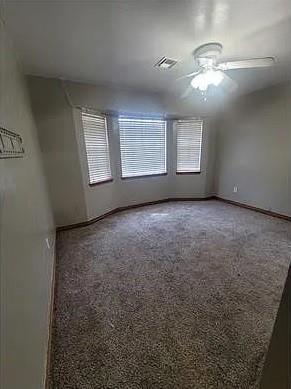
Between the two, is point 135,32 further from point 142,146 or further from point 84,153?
point 142,146

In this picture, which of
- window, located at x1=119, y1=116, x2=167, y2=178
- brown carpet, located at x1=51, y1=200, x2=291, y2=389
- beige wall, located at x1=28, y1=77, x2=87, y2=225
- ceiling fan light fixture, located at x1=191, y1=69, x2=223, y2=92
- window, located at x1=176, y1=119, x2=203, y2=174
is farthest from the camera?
window, located at x1=176, y1=119, x2=203, y2=174

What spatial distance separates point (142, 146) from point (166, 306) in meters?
3.30

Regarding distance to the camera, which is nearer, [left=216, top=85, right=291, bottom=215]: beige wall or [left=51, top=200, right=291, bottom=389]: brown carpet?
[left=51, top=200, right=291, bottom=389]: brown carpet

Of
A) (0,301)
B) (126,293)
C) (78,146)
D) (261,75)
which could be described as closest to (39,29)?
(78,146)

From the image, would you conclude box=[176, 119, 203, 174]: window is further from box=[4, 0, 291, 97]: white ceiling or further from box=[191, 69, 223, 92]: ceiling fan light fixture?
box=[191, 69, 223, 92]: ceiling fan light fixture

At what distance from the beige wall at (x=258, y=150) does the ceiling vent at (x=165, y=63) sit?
7.06 ft

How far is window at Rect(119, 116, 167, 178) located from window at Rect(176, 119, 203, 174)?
0.39 m

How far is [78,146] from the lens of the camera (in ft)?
10.8

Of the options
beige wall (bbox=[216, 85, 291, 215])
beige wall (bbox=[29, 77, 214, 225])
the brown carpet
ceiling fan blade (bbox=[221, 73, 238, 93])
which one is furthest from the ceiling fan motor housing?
the brown carpet

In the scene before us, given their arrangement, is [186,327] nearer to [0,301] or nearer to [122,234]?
[0,301]

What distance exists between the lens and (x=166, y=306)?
67.5 inches

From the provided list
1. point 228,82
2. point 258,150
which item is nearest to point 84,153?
point 228,82

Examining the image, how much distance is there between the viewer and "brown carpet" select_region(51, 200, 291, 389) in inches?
48.1

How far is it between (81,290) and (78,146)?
2.24 metres
